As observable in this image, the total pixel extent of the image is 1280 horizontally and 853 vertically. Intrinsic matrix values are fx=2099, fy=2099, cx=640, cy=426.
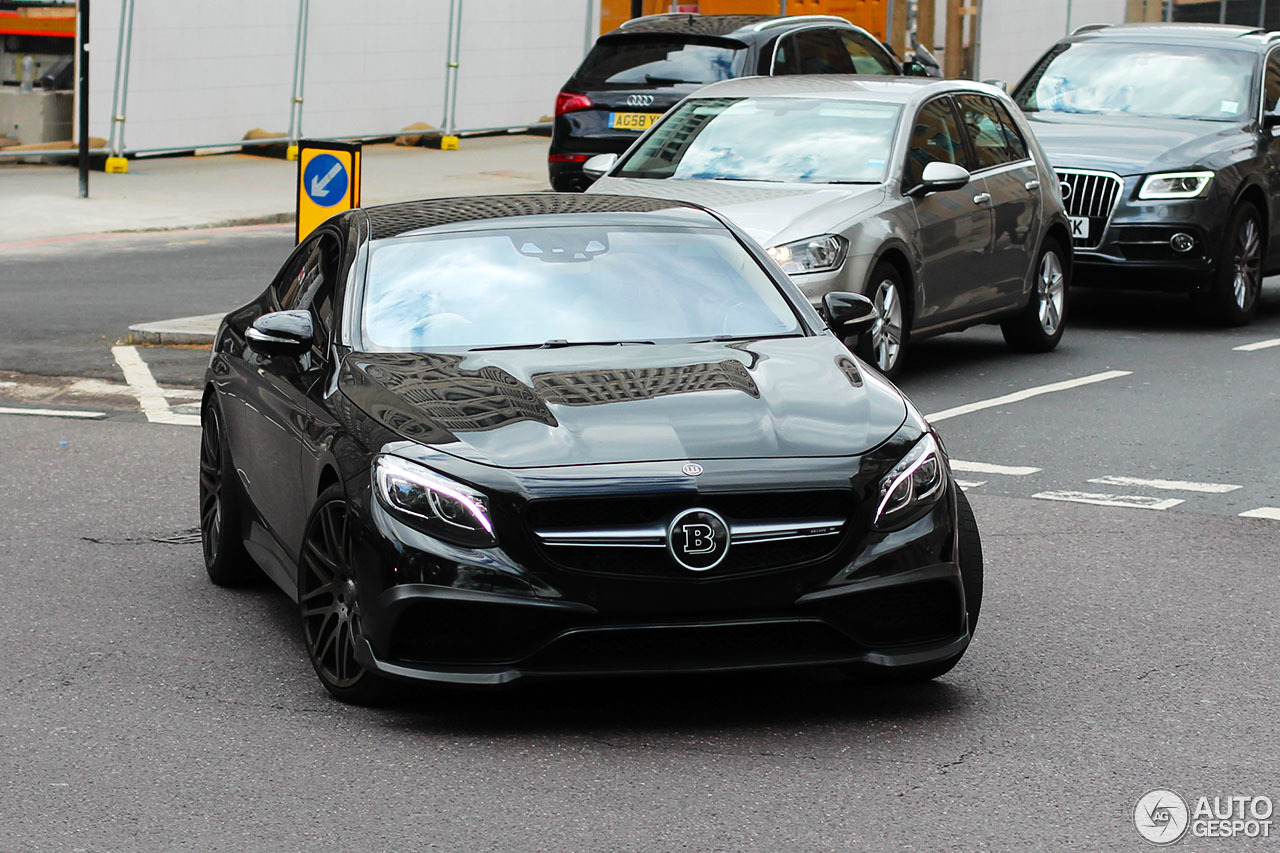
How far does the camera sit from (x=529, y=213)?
7320mm

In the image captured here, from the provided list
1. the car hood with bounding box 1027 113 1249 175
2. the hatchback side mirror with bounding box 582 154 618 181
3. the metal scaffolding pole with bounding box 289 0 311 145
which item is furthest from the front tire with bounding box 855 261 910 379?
the metal scaffolding pole with bounding box 289 0 311 145

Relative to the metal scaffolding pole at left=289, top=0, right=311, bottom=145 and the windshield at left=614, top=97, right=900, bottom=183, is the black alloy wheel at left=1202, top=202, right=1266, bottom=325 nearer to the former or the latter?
the windshield at left=614, top=97, right=900, bottom=183

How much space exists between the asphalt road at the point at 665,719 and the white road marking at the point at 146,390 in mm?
1438

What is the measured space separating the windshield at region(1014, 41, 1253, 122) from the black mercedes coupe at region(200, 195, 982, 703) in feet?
31.9

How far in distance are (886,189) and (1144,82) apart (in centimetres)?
490

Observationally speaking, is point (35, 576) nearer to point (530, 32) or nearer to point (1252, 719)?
point (1252, 719)

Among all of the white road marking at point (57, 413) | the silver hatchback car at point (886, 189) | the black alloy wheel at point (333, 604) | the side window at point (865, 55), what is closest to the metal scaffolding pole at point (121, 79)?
the side window at point (865, 55)

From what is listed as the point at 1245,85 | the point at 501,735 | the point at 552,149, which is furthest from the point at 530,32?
the point at 501,735

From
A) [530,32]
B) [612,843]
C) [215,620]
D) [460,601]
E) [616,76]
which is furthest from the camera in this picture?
[530,32]

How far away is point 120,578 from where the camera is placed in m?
7.59

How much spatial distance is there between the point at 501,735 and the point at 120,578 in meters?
2.46

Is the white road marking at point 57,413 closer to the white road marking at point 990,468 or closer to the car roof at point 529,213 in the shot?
the car roof at point 529,213

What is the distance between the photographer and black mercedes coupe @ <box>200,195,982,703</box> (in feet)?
18.0

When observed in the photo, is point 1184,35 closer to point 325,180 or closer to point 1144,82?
point 1144,82
